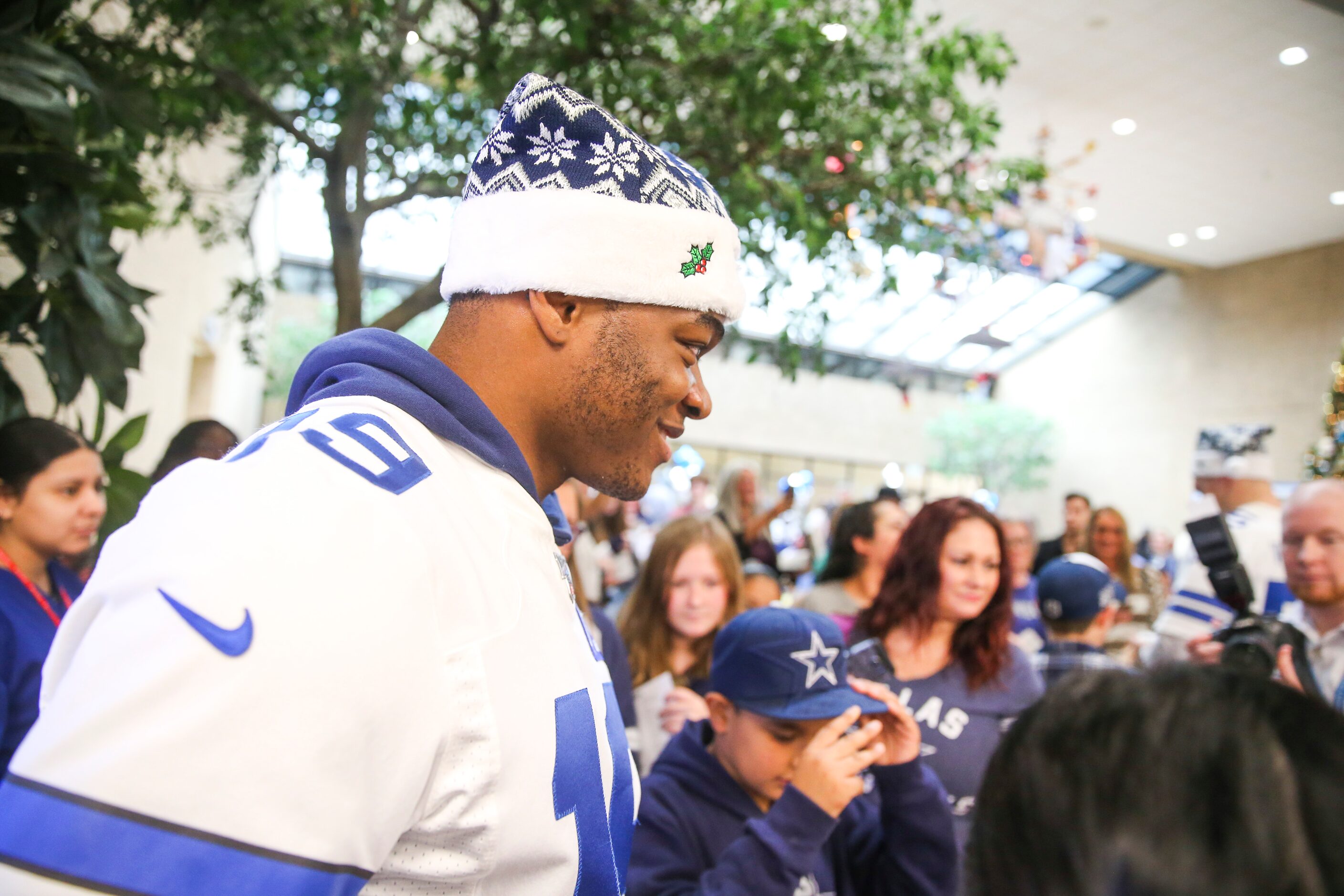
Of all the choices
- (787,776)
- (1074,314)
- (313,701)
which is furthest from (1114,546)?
(1074,314)

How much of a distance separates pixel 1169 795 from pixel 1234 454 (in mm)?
4278

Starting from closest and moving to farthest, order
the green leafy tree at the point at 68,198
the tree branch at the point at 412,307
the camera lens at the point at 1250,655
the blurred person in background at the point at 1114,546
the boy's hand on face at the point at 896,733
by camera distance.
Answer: the boy's hand on face at the point at 896,733 → the green leafy tree at the point at 68,198 → the camera lens at the point at 1250,655 → the tree branch at the point at 412,307 → the blurred person in background at the point at 1114,546

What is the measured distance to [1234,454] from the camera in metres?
4.29

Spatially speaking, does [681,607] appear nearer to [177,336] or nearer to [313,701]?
[313,701]

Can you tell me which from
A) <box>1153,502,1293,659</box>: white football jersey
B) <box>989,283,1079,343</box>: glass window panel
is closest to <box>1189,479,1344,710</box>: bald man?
<box>1153,502,1293,659</box>: white football jersey

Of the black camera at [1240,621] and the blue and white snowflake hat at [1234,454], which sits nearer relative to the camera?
the black camera at [1240,621]

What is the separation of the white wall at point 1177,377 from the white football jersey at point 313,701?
766 inches

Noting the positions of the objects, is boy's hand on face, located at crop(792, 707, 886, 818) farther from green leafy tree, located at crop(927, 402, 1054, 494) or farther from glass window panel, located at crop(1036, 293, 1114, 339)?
glass window panel, located at crop(1036, 293, 1114, 339)

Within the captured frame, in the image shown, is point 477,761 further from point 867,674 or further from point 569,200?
point 867,674

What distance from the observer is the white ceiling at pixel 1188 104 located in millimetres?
9945

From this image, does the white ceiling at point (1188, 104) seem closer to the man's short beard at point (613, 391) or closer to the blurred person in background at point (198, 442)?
the blurred person in background at point (198, 442)

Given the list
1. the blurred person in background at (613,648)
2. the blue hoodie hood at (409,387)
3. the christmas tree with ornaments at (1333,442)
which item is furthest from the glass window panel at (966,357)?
the blue hoodie hood at (409,387)

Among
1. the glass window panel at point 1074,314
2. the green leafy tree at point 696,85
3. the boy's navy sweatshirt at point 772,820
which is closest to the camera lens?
the boy's navy sweatshirt at point 772,820

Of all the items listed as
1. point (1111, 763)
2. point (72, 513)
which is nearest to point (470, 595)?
point (1111, 763)
